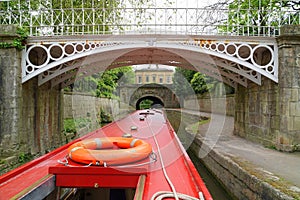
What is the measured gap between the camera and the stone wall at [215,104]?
1653cm

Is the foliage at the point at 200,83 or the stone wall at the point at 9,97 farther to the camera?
the foliage at the point at 200,83

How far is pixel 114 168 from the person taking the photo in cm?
268

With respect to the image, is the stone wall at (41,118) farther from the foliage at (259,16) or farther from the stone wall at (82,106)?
the foliage at (259,16)

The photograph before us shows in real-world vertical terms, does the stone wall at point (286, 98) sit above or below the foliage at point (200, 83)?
below

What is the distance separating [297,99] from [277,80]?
66cm

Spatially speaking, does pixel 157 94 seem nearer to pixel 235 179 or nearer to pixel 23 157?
pixel 23 157

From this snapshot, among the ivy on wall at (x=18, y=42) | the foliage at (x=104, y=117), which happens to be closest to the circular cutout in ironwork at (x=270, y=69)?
the ivy on wall at (x=18, y=42)

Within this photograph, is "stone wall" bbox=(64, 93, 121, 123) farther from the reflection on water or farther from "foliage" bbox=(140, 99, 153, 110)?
"foliage" bbox=(140, 99, 153, 110)

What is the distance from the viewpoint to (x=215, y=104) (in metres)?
20.2

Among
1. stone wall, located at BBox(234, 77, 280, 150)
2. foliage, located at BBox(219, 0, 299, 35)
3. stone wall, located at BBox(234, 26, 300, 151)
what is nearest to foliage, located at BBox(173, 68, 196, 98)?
foliage, located at BBox(219, 0, 299, 35)

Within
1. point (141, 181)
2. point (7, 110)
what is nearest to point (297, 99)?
point (141, 181)

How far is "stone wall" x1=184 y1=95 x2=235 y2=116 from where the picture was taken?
16.5 m

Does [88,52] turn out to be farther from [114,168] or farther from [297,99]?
[297,99]

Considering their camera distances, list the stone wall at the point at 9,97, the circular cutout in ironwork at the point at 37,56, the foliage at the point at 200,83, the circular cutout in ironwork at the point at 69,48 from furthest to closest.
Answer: the foliage at the point at 200,83 < the circular cutout in ironwork at the point at 69,48 < the circular cutout in ironwork at the point at 37,56 < the stone wall at the point at 9,97
